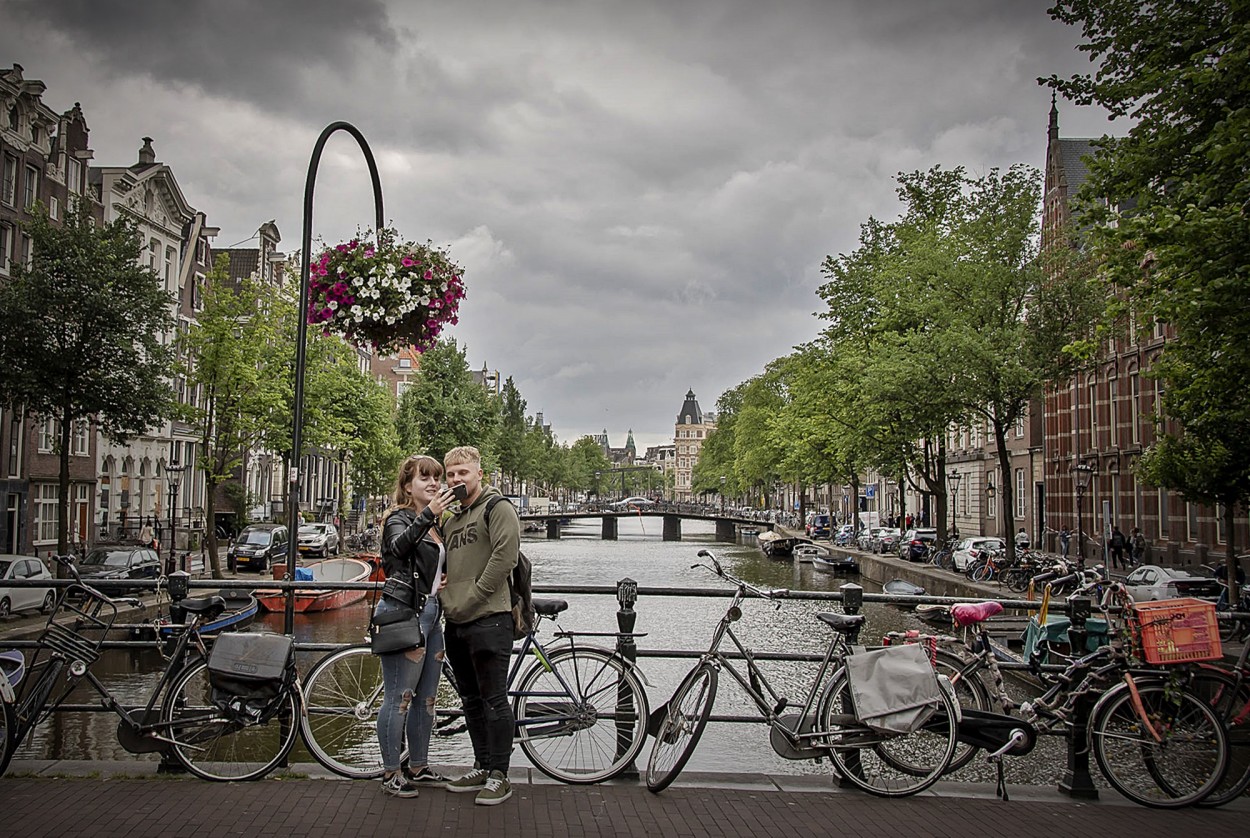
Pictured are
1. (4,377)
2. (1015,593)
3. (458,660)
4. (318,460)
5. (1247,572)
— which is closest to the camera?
(458,660)

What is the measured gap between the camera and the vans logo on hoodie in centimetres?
628

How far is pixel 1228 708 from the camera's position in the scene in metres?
7.07

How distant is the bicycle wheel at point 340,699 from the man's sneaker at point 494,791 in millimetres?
902

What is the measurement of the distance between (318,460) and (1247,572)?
181 ft

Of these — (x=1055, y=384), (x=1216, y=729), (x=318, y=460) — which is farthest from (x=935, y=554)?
(x=318, y=460)

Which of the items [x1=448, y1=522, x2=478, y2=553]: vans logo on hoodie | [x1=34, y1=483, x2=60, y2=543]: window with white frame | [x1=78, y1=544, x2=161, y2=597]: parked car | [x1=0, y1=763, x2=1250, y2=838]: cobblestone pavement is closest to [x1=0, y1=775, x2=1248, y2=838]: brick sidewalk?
[x1=0, y1=763, x2=1250, y2=838]: cobblestone pavement

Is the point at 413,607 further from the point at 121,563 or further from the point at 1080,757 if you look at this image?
the point at 121,563

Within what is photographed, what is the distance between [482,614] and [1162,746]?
14.3 feet

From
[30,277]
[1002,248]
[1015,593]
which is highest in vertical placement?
[1002,248]

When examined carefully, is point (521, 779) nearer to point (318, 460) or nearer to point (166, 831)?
point (166, 831)

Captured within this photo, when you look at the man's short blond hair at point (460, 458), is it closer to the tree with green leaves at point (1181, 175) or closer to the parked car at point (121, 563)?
the tree with green leaves at point (1181, 175)

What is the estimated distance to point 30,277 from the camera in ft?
82.0

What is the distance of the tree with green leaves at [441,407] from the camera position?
213ft

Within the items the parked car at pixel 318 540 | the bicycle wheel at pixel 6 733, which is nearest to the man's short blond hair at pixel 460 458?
the bicycle wheel at pixel 6 733
